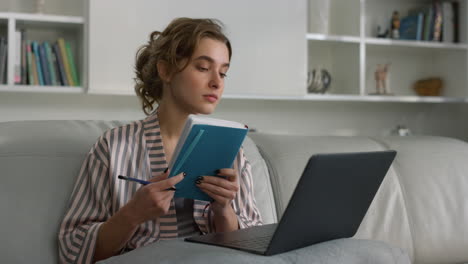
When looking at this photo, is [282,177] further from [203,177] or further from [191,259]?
[191,259]

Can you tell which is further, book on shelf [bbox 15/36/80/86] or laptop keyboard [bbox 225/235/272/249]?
book on shelf [bbox 15/36/80/86]

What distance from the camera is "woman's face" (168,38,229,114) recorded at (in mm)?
1440

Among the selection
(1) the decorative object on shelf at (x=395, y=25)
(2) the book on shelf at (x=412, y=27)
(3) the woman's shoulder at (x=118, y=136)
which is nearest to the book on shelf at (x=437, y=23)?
(2) the book on shelf at (x=412, y=27)

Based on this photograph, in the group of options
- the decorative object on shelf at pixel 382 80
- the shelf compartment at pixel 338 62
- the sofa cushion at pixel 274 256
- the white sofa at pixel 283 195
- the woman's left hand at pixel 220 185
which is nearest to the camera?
the sofa cushion at pixel 274 256

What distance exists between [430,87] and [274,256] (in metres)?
3.00

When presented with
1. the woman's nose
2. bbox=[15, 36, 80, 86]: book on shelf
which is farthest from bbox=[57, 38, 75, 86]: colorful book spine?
the woman's nose

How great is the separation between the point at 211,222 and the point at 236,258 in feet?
1.53

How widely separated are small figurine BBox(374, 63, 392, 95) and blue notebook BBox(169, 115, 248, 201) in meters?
2.45

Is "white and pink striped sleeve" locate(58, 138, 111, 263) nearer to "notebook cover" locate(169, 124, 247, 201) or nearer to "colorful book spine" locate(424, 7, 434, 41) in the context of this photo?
"notebook cover" locate(169, 124, 247, 201)

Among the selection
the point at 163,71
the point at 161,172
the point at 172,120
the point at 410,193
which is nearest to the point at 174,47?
the point at 163,71

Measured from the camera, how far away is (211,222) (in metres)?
1.44

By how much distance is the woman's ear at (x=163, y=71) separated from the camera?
1493 millimetres

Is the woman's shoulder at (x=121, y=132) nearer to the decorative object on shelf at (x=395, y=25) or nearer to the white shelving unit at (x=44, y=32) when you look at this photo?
the white shelving unit at (x=44, y=32)

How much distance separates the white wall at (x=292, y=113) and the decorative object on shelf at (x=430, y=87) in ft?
0.39
